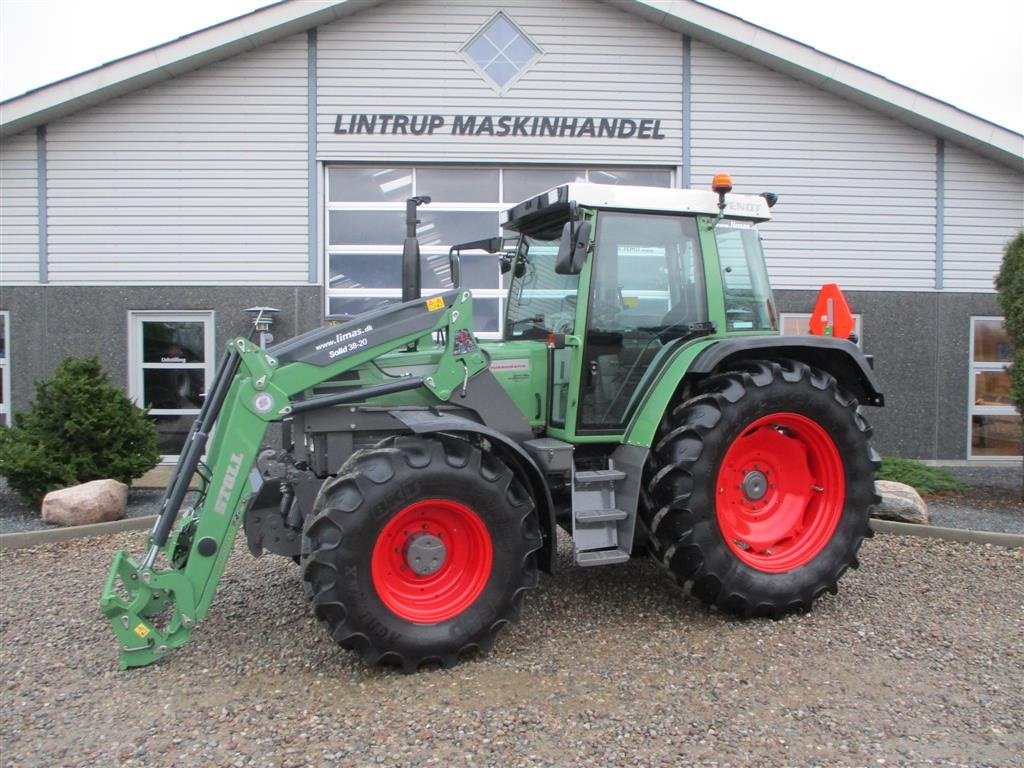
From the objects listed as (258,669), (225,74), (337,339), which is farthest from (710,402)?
(225,74)

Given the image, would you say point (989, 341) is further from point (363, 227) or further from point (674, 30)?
point (363, 227)

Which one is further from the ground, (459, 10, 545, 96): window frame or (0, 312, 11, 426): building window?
(459, 10, 545, 96): window frame

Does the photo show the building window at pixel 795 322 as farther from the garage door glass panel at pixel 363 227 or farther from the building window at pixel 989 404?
the garage door glass panel at pixel 363 227

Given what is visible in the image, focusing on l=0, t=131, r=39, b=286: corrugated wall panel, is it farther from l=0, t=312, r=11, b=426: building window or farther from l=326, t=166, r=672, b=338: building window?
l=326, t=166, r=672, b=338: building window

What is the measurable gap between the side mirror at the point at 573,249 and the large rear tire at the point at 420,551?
1.04 metres

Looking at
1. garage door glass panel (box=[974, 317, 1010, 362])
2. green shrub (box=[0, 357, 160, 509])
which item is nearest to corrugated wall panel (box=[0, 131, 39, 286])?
green shrub (box=[0, 357, 160, 509])

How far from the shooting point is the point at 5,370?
9812 mm

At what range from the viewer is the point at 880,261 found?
1032 centimetres

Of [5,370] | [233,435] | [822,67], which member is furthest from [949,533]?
[5,370]

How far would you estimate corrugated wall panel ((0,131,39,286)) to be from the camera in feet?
31.9

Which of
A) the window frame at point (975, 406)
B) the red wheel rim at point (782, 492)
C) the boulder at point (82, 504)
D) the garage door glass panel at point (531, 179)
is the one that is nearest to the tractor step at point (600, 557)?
the red wheel rim at point (782, 492)

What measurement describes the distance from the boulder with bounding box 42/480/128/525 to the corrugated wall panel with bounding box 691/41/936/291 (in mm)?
7406

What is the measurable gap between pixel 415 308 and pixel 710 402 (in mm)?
1679

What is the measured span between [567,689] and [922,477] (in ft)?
19.6
